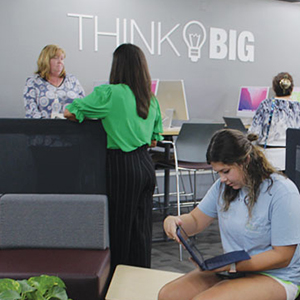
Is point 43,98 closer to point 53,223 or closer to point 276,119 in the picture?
point 53,223

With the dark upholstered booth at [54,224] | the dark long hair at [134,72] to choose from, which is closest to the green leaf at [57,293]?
the dark upholstered booth at [54,224]

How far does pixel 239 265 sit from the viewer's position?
71.2 inches

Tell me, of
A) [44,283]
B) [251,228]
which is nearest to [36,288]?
[44,283]

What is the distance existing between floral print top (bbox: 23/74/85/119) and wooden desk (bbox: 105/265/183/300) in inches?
73.4

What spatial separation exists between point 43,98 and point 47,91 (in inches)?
2.6

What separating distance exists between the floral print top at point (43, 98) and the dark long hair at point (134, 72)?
1.11 meters

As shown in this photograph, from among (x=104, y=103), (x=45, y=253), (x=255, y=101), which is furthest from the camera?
(x=255, y=101)

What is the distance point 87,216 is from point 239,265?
3.79 ft

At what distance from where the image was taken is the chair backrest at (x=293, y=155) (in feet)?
7.44

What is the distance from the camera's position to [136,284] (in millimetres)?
2238

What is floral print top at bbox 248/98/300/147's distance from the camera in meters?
4.25

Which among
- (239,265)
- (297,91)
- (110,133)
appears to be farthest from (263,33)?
(239,265)

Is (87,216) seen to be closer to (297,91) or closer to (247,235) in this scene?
(247,235)

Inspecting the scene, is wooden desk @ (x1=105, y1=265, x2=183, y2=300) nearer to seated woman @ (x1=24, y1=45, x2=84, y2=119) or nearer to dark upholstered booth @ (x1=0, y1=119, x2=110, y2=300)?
dark upholstered booth @ (x1=0, y1=119, x2=110, y2=300)
